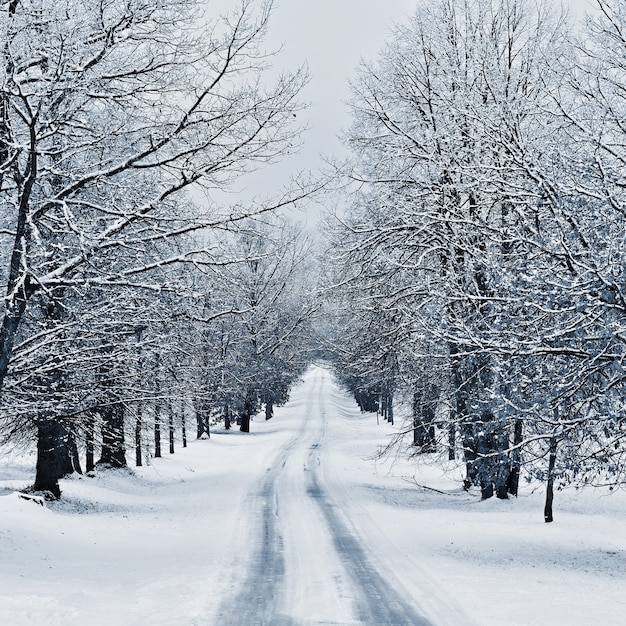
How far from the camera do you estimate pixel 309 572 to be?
994 cm

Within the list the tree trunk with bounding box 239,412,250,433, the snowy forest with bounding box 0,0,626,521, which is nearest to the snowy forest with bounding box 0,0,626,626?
the snowy forest with bounding box 0,0,626,521

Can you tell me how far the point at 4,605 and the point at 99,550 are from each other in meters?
4.68

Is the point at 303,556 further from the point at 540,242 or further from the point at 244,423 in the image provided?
the point at 244,423

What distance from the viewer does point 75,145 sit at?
7902mm

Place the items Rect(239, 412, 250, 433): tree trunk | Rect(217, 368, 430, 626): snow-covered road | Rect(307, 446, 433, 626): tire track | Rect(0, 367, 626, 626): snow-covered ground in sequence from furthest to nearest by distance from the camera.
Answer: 1. Rect(239, 412, 250, 433): tree trunk
2. Rect(0, 367, 626, 626): snow-covered ground
3. Rect(217, 368, 430, 626): snow-covered road
4. Rect(307, 446, 433, 626): tire track

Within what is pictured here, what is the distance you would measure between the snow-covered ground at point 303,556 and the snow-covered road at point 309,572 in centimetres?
3

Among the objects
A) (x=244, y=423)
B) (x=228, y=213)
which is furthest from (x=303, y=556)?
(x=244, y=423)

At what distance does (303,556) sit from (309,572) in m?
1.24

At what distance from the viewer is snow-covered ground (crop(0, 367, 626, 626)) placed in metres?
7.84

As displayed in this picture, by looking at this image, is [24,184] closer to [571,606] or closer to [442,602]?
[442,602]

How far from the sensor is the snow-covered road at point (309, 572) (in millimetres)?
7734

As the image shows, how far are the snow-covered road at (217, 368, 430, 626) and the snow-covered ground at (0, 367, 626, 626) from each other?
0.11 feet

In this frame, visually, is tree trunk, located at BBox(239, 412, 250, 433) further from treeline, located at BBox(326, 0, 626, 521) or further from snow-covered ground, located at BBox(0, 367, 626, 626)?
treeline, located at BBox(326, 0, 626, 521)

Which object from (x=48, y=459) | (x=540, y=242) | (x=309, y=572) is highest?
(x=540, y=242)
